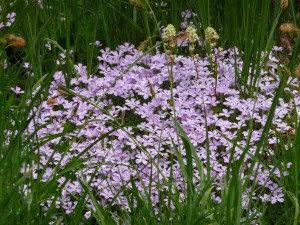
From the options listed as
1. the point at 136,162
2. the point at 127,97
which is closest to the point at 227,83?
the point at 127,97

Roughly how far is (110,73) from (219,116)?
3.28 ft

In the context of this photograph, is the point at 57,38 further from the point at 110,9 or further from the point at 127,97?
the point at 127,97

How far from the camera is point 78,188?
2.94 meters

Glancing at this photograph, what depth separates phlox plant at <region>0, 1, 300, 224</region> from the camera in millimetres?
2566

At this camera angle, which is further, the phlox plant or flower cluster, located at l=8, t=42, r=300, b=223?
flower cluster, located at l=8, t=42, r=300, b=223

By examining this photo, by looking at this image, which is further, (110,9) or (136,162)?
(110,9)

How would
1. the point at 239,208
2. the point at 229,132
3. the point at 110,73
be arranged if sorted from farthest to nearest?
the point at 110,73, the point at 229,132, the point at 239,208

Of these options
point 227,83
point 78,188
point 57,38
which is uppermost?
point 57,38

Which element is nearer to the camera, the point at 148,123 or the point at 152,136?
the point at 152,136

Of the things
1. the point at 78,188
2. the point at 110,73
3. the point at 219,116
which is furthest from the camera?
the point at 110,73

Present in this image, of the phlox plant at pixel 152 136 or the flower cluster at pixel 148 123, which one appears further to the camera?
the flower cluster at pixel 148 123

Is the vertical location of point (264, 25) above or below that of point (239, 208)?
above

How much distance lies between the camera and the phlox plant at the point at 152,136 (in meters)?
2.57

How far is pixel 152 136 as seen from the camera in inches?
132
